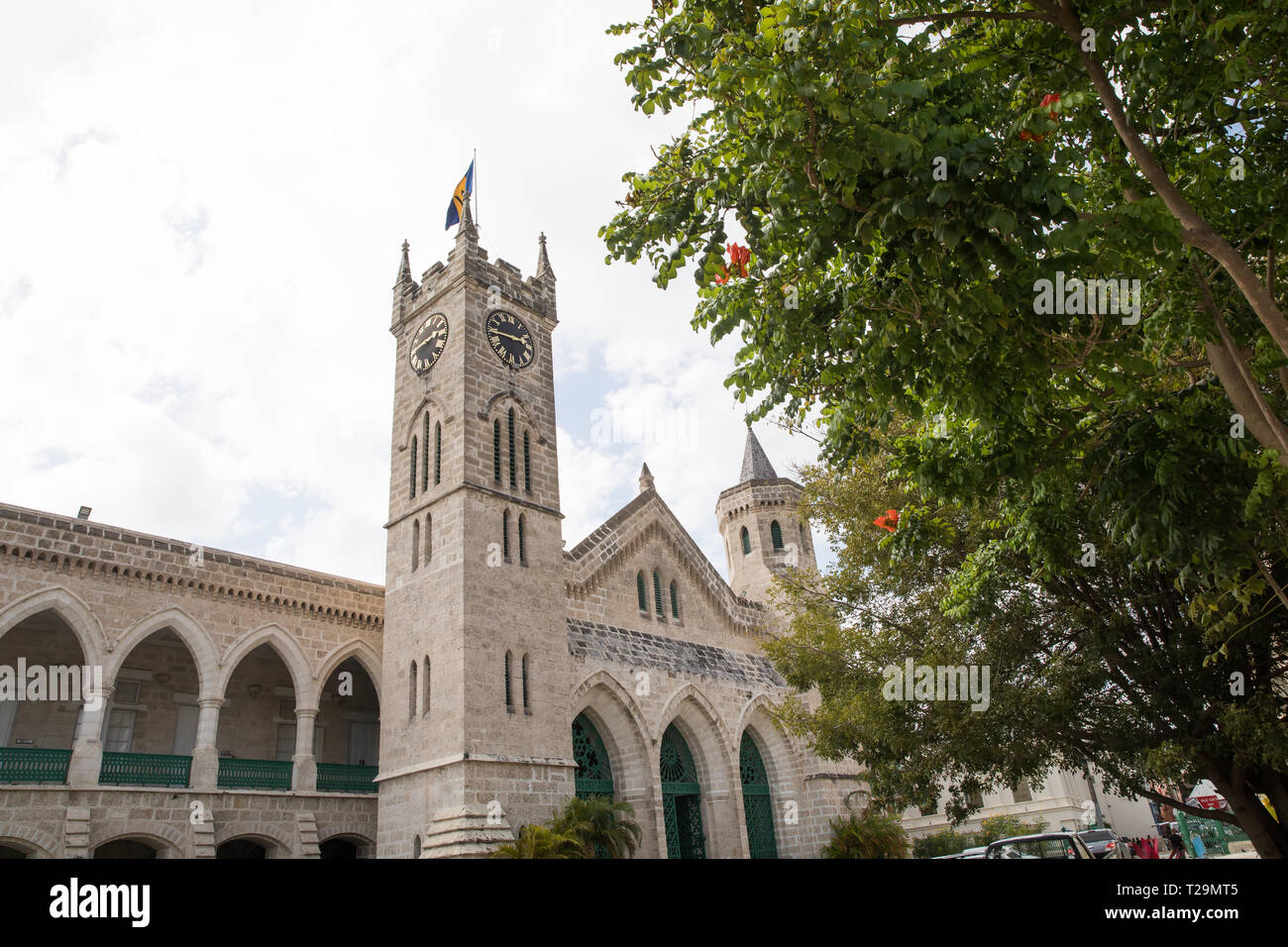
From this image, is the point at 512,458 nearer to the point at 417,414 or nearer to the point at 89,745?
the point at 417,414

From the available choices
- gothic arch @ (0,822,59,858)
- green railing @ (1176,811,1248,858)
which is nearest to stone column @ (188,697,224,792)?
gothic arch @ (0,822,59,858)

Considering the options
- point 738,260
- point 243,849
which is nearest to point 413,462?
point 243,849

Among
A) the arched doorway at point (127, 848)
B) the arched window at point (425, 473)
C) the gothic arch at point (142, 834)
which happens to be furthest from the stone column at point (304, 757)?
the arched window at point (425, 473)

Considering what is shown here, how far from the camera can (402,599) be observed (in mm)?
18844

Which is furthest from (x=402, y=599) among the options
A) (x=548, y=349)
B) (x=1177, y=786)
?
(x=1177, y=786)

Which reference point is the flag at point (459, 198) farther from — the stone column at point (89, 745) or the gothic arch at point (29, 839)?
the gothic arch at point (29, 839)

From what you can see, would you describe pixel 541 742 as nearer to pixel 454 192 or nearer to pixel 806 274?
pixel 806 274

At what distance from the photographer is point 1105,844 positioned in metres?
22.0

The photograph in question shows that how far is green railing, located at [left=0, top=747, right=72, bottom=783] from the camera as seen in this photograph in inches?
591

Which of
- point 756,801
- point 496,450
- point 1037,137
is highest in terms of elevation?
point 496,450

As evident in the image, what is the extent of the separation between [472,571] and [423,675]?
2.35m

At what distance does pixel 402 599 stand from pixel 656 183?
43.9 ft

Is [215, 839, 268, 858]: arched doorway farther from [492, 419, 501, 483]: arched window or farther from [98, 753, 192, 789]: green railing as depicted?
[492, 419, 501, 483]: arched window

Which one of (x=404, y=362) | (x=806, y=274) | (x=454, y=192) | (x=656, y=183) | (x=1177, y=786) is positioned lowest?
(x=1177, y=786)
